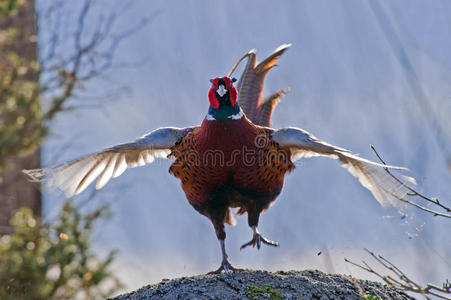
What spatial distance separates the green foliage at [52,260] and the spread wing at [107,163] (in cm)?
167

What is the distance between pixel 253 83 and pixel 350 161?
1.61 m

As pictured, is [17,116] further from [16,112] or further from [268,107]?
[268,107]

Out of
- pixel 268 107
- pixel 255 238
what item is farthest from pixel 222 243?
pixel 268 107

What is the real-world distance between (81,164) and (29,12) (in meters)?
2.05

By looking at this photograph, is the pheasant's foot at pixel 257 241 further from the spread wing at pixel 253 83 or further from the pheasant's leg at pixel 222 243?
the spread wing at pixel 253 83

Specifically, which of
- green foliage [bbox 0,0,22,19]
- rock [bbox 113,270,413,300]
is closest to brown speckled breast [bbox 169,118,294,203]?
rock [bbox 113,270,413,300]

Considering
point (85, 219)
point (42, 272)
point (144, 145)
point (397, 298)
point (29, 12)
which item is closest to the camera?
point (42, 272)

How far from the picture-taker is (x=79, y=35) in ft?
18.5

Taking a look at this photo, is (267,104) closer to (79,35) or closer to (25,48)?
(79,35)

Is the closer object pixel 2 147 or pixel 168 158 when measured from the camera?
pixel 2 147

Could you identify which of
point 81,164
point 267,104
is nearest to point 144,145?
point 81,164

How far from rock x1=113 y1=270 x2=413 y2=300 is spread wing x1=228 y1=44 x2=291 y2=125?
2.01 metres

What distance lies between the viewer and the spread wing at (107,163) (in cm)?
520

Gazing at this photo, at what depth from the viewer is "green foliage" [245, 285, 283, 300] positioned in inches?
165
